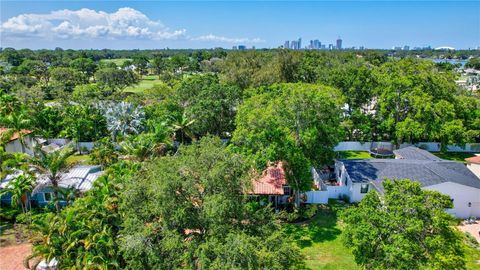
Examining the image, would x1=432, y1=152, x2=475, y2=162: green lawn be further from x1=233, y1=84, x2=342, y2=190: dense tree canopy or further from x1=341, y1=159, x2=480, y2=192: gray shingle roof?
x1=233, y1=84, x2=342, y2=190: dense tree canopy

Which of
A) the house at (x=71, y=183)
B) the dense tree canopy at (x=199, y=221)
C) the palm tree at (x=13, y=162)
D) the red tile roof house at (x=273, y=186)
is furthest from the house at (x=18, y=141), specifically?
the dense tree canopy at (x=199, y=221)

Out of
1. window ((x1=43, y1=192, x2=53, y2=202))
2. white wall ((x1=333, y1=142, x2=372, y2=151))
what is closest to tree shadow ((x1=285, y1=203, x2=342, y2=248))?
white wall ((x1=333, y1=142, x2=372, y2=151))

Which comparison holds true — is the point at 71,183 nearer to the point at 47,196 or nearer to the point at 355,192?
the point at 47,196

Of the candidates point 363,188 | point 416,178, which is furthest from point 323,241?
point 416,178

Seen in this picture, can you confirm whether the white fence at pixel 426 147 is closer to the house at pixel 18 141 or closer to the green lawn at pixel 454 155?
the green lawn at pixel 454 155

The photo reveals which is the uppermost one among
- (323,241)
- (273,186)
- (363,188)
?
(273,186)

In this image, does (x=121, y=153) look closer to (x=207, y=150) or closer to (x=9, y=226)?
(x=9, y=226)
